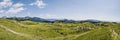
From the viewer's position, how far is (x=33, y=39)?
406 ft

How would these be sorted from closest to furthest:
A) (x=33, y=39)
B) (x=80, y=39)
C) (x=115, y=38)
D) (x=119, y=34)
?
(x=115, y=38), (x=119, y=34), (x=80, y=39), (x=33, y=39)

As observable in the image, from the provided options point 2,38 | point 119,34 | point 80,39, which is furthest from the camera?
point 2,38

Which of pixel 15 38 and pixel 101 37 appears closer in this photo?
pixel 101 37

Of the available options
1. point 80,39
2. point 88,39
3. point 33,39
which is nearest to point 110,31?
point 88,39

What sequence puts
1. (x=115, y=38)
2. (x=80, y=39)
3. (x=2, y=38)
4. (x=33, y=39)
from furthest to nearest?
(x=33, y=39) < (x=2, y=38) < (x=80, y=39) < (x=115, y=38)

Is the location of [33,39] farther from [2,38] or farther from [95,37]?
[95,37]

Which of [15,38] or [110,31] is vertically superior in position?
[110,31]

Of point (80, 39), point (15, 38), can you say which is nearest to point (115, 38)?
point (80, 39)

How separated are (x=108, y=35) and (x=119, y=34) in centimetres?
504

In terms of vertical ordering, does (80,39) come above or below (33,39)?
above

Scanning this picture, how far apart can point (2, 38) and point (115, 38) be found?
69.0 meters

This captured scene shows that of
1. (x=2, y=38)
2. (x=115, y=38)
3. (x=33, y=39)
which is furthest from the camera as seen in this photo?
(x=33, y=39)

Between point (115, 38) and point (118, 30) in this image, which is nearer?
point (115, 38)

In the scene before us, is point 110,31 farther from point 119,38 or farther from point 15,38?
point 15,38
